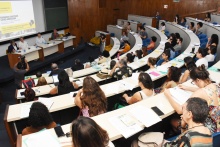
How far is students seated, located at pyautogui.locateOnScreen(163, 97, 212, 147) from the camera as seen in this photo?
192 centimetres

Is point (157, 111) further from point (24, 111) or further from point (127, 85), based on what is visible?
point (24, 111)

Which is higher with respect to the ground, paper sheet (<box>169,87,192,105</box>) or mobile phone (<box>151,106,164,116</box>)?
paper sheet (<box>169,87,192,105</box>)

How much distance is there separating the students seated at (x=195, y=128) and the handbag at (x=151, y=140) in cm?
14

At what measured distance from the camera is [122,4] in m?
14.7

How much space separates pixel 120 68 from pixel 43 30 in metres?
7.40

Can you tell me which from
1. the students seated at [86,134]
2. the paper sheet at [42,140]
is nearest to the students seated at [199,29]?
the paper sheet at [42,140]

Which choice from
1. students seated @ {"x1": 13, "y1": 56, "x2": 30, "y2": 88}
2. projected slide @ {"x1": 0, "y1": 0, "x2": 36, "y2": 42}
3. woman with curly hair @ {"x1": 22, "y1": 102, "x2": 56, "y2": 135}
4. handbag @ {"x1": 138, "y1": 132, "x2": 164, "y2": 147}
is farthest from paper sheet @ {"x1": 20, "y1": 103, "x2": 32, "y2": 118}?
projected slide @ {"x1": 0, "y1": 0, "x2": 36, "y2": 42}

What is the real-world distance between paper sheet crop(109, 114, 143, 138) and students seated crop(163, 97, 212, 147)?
0.39m

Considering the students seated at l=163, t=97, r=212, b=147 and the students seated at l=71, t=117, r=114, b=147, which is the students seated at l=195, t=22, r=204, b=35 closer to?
the students seated at l=163, t=97, r=212, b=147

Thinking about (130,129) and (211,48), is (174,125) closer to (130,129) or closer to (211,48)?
(130,129)

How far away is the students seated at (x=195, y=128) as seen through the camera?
1917 mm

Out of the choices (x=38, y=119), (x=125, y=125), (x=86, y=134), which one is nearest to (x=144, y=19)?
(x=125, y=125)

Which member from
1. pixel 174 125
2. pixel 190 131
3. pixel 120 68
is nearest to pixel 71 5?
pixel 120 68

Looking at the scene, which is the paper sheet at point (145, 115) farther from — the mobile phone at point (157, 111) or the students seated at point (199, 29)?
the students seated at point (199, 29)
